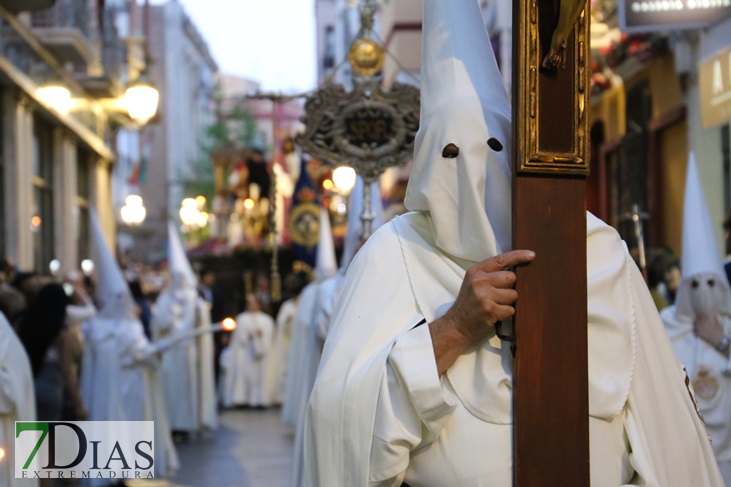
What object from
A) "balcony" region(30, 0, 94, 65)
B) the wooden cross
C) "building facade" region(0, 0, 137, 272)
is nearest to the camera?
the wooden cross

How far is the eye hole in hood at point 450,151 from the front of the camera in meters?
3.05

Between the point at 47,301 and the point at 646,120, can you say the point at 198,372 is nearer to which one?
the point at 646,120

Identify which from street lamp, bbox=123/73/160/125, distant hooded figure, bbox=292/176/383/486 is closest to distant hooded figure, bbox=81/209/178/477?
street lamp, bbox=123/73/160/125

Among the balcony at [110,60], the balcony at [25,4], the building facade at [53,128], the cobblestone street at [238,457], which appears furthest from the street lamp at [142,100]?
the balcony at [110,60]

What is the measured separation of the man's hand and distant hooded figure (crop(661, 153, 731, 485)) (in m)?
3.50

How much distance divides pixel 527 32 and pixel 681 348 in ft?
12.6

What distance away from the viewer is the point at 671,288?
29.2 ft

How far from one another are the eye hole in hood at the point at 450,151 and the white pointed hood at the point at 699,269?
3661mm

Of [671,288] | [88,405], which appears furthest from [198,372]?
[671,288]

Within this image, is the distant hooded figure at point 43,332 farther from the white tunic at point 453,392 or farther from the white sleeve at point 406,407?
the white sleeve at point 406,407

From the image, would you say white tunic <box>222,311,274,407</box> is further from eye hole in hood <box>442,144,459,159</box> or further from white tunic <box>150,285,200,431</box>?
eye hole in hood <box>442,144,459,159</box>

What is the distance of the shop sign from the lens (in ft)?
32.0

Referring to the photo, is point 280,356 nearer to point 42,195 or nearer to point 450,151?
point 42,195

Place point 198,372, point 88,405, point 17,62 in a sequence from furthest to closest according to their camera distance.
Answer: point 17,62 < point 198,372 < point 88,405
